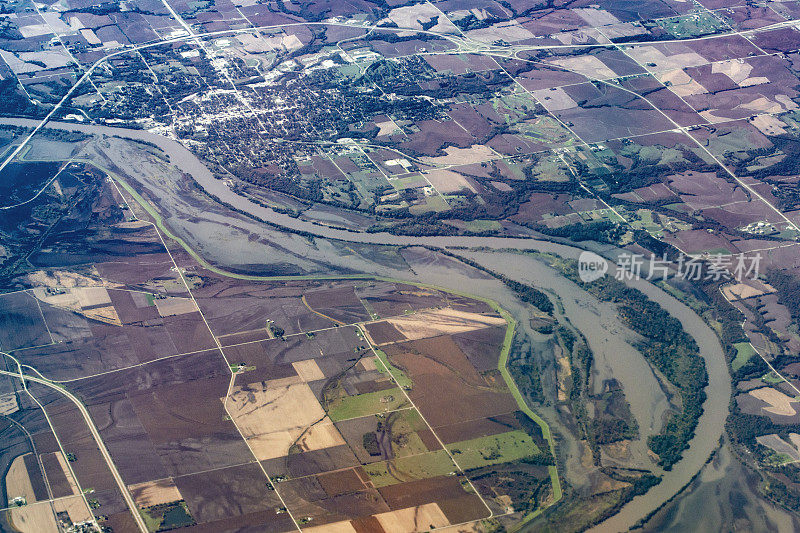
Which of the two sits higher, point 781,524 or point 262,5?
point 262,5

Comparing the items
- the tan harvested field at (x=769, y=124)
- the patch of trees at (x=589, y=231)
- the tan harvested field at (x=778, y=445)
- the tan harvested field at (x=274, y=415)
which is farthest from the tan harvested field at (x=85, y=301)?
the tan harvested field at (x=769, y=124)

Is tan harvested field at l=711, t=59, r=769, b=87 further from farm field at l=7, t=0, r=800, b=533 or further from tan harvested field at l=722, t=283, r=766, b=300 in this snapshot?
tan harvested field at l=722, t=283, r=766, b=300

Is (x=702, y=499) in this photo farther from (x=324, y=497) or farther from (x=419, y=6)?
(x=419, y=6)

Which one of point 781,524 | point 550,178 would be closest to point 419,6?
point 550,178

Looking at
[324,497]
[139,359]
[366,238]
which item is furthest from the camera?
[366,238]

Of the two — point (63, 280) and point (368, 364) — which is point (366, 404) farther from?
point (63, 280)

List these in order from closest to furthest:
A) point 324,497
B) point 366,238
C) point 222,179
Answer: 1. point 324,497
2. point 366,238
3. point 222,179
